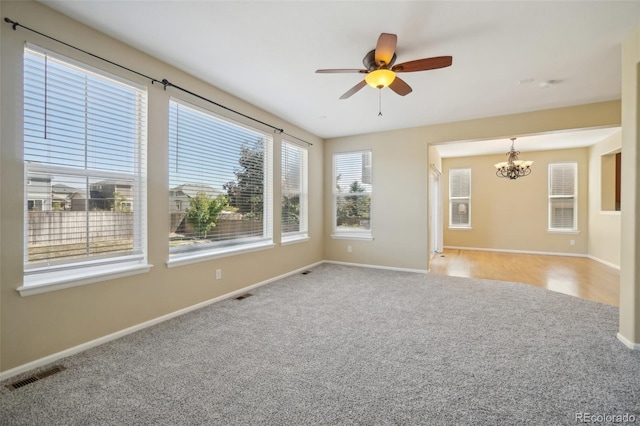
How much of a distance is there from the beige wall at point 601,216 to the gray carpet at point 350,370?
3.47m

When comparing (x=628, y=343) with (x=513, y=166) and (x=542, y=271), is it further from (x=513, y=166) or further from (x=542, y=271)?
(x=513, y=166)

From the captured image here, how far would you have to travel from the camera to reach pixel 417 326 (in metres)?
2.93

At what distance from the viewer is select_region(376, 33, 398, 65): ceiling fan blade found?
216 cm

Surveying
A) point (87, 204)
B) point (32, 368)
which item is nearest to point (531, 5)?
point (87, 204)

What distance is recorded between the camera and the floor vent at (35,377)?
192 cm

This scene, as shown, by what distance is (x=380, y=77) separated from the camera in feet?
8.22

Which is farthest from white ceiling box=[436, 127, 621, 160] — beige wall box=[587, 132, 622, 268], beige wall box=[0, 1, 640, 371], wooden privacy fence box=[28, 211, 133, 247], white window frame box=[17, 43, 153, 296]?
wooden privacy fence box=[28, 211, 133, 247]

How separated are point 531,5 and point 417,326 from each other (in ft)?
9.47

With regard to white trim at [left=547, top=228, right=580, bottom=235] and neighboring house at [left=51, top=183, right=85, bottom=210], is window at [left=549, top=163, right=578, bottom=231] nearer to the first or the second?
white trim at [left=547, top=228, right=580, bottom=235]

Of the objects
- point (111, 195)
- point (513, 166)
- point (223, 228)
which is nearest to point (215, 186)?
point (223, 228)

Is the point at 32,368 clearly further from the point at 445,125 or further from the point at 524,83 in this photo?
the point at 445,125

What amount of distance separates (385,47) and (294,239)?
359 cm

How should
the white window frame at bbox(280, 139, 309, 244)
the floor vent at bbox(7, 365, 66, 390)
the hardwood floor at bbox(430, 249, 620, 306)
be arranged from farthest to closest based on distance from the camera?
the white window frame at bbox(280, 139, 309, 244) < the hardwood floor at bbox(430, 249, 620, 306) < the floor vent at bbox(7, 365, 66, 390)

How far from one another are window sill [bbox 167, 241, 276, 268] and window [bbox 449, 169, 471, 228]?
6208mm
